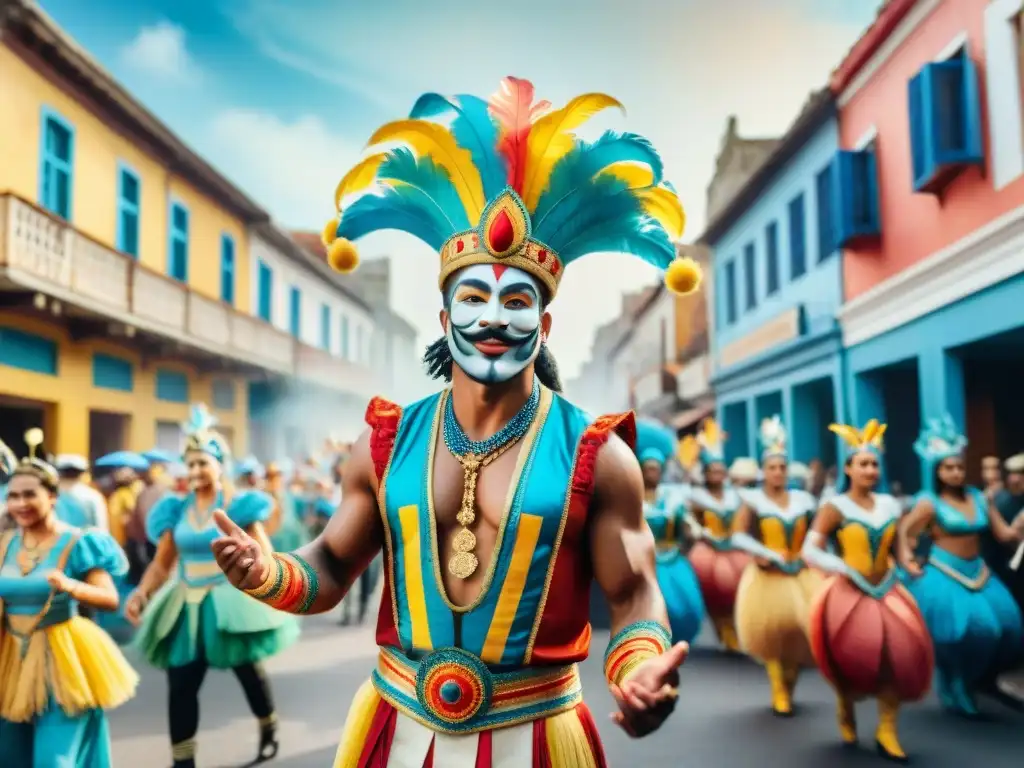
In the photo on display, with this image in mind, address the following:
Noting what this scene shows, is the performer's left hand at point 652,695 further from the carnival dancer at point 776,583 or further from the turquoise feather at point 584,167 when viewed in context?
the carnival dancer at point 776,583

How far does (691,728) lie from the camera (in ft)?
21.5

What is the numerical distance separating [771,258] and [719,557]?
1010 centimetres

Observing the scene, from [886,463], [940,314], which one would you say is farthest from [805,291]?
[940,314]

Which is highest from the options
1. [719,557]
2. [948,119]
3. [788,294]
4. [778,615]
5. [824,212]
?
[824,212]

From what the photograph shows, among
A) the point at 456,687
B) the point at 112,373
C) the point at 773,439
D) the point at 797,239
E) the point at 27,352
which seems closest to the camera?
the point at 456,687

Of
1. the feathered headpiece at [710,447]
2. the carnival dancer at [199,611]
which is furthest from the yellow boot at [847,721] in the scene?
the feathered headpiece at [710,447]

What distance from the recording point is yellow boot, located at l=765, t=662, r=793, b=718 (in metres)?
6.93

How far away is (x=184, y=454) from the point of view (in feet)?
19.6

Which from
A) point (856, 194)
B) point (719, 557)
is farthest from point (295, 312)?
point (719, 557)

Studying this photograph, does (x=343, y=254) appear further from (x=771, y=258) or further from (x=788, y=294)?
(x=771, y=258)

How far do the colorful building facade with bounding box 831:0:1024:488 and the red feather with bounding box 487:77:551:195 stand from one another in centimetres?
725

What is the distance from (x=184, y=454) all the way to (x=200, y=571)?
74 cm

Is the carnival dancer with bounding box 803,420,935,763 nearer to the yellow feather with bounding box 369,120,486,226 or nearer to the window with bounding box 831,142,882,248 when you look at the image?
the yellow feather with bounding box 369,120,486,226

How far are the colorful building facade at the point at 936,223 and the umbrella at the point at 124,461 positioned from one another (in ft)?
29.8
